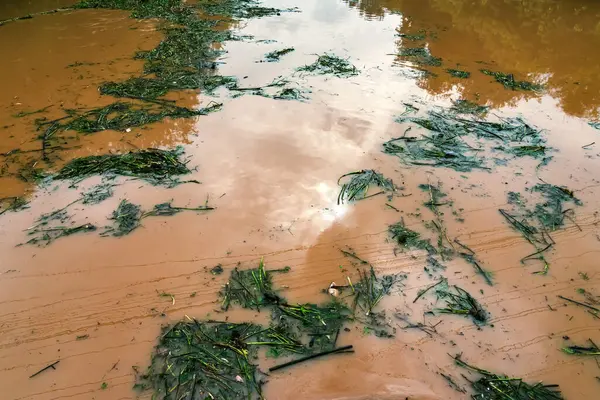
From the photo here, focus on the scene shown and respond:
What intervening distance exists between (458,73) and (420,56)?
3.88 feet

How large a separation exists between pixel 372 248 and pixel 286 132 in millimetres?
2792

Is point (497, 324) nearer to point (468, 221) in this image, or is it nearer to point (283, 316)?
point (468, 221)

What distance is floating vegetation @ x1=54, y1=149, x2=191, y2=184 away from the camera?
5457 mm

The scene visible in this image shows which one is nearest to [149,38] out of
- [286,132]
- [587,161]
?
[286,132]

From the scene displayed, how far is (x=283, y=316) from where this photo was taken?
3.79 metres

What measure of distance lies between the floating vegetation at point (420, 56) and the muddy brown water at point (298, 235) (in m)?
0.33

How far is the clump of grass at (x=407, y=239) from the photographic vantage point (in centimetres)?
455

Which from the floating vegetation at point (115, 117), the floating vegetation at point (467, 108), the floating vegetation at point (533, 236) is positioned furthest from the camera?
the floating vegetation at point (467, 108)

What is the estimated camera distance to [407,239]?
4.63 m

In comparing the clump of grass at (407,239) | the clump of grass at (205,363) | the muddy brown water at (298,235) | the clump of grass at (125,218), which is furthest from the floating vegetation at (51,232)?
the clump of grass at (407,239)

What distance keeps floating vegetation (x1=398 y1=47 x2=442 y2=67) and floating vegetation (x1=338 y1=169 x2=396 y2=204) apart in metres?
4.75

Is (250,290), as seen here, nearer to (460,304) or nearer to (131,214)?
(131,214)

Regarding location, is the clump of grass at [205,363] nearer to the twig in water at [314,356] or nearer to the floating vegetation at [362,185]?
the twig in water at [314,356]

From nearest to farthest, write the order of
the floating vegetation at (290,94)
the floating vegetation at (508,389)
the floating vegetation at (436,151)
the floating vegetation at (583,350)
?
the floating vegetation at (508,389) < the floating vegetation at (583,350) < the floating vegetation at (436,151) < the floating vegetation at (290,94)
